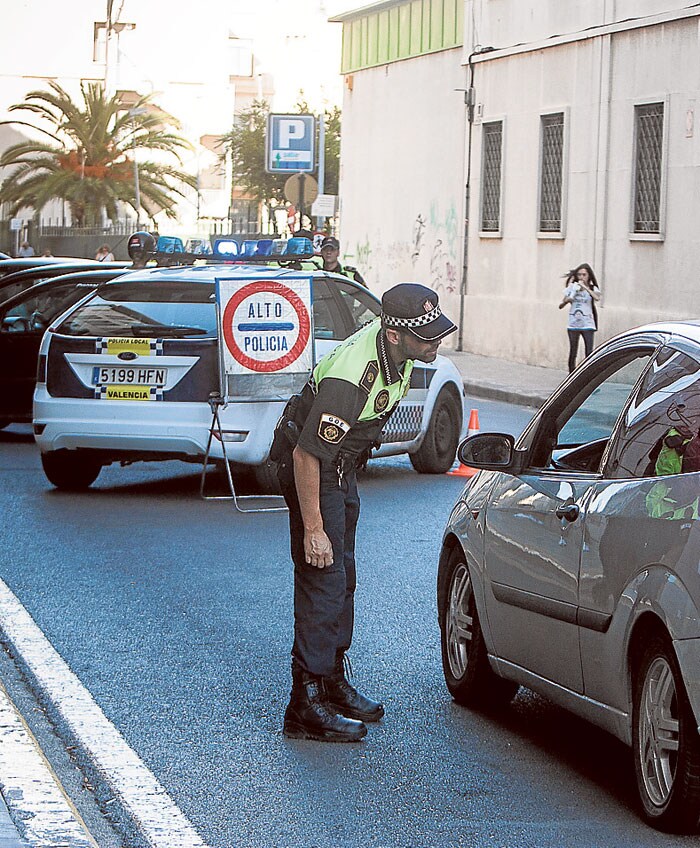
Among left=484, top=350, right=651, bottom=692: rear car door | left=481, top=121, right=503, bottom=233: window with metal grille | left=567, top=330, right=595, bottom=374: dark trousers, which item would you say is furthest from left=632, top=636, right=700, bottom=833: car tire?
left=481, top=121, right=503, bottom=233: window with metal grille

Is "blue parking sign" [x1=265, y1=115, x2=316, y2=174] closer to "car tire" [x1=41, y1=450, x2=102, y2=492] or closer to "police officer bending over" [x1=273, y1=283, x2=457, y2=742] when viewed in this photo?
"car tire" [x1=41, y1=450, x2=102, y2=492]

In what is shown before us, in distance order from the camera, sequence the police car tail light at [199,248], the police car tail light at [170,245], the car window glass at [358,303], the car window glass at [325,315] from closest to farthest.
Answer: the car window glass at [325,315], the car window glass at [358,303], the police car tail light at [199,248], the police car tail light at [170,245]

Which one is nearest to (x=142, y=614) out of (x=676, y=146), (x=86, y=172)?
(x=676, y=146)

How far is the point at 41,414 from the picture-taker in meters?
12.7

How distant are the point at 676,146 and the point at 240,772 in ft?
66.5

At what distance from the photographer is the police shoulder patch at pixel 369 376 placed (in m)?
6.05

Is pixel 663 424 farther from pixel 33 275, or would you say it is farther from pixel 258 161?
pixel 258 161

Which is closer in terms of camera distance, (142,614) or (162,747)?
(162,747)

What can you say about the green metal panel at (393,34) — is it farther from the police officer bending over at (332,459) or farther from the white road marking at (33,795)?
the white road marking at (33,795)

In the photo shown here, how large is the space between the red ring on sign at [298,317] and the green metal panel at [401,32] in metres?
21.7

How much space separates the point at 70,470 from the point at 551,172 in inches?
682

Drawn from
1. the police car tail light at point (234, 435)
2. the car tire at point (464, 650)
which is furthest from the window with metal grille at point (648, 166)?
the car tire at point (464, 650)

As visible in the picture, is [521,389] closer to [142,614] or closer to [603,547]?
[142,614]

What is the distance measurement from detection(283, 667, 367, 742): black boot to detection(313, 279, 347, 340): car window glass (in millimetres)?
7354
